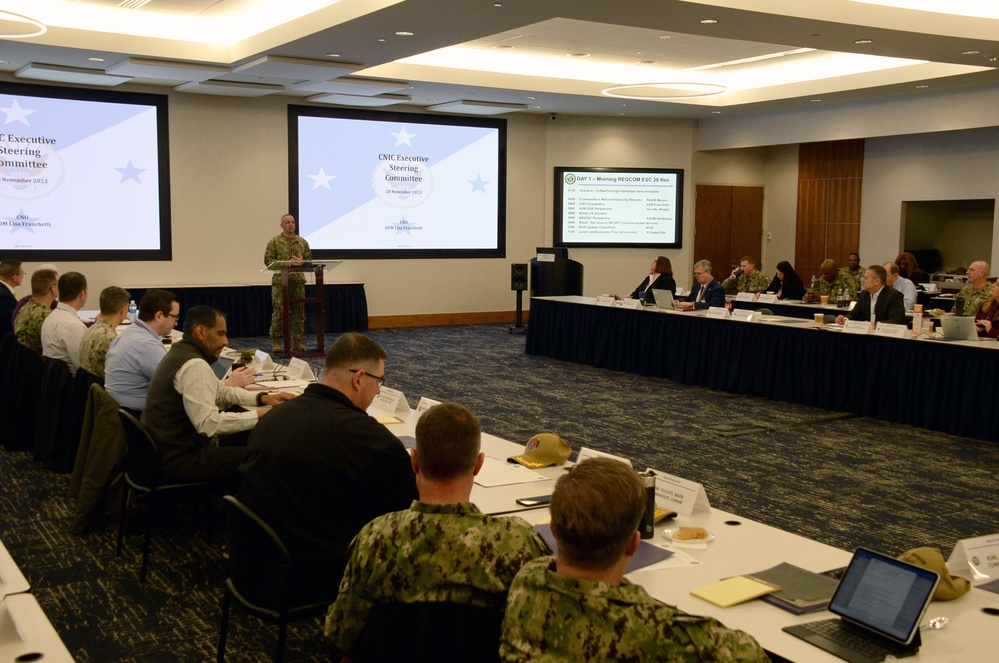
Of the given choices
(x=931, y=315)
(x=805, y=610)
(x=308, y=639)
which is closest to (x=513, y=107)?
(x=931, y=315)

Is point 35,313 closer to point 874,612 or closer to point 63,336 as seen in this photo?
point 63,336

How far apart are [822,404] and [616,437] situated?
2.18 metres

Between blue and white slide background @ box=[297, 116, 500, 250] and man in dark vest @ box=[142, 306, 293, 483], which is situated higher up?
blue and white slide background @ box=[297, 116, 500, 250]

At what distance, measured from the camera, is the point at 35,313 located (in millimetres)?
5934

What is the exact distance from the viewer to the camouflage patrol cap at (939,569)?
2.18m

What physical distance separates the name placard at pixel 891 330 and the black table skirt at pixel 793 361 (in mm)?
49

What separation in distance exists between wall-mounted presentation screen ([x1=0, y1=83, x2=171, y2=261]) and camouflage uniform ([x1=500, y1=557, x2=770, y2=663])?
10.7 meters

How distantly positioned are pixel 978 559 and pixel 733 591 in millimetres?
664

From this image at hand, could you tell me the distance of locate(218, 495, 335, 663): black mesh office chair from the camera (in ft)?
8.57

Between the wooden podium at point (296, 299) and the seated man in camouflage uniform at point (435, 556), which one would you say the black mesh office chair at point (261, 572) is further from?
the wooden podium at point (296, 299)

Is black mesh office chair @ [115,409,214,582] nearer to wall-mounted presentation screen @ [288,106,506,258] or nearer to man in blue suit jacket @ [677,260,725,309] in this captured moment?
man in blue suit jacket @ [677,260,725,309]

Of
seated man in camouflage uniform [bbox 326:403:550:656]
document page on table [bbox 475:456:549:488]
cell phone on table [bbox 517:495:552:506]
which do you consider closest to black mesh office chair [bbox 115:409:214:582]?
document page on table [bbox 475:456:549:488]

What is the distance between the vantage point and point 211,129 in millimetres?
11781

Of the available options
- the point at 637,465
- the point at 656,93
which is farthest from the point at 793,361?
the point at 656,93
